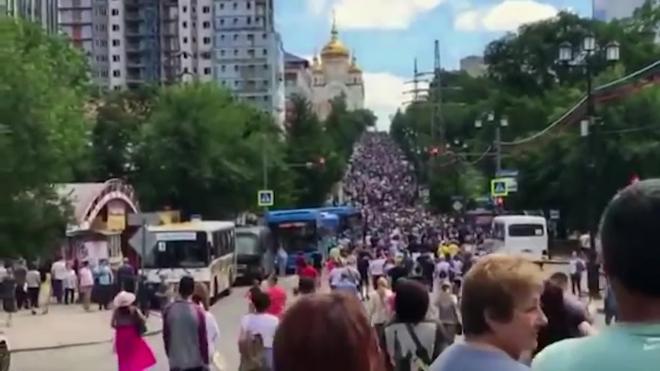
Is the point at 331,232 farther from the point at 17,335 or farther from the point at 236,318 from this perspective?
the point at 17,335

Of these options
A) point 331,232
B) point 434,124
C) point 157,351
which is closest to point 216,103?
point 331,232

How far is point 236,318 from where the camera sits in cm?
4141

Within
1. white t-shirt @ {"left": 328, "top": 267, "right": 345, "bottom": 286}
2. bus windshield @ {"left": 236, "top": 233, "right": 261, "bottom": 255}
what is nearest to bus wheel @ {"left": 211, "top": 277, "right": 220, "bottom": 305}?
bus windshield @ {"left": 236, "top": 233, "right": 261, "bottom": 255}

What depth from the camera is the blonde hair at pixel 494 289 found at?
5863 millimetres

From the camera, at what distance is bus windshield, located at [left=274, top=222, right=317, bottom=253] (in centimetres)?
6631

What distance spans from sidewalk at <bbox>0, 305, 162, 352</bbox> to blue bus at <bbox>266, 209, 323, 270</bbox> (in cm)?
1975

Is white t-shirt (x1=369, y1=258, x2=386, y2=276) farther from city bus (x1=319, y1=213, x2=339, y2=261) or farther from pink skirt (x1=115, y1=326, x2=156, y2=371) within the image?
city bus (x1=319, y1=213, x2=339, y2=261)

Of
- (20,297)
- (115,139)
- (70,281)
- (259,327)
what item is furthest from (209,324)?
(115,139)

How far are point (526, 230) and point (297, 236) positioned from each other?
973 centimetres

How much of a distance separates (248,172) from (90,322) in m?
45.2

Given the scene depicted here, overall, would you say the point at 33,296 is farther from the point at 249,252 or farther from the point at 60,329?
the point at 249,252

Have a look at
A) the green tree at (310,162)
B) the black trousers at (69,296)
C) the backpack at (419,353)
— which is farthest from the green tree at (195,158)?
the backpack at (419,353)

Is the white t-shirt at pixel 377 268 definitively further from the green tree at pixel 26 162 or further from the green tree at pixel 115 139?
the green tree at pixel 115 139

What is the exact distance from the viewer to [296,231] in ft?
218
